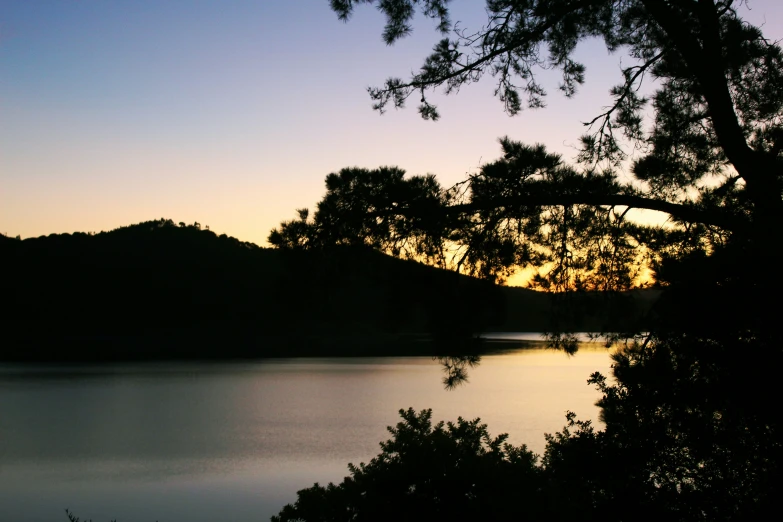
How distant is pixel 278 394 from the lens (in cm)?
1947

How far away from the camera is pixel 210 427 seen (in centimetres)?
1410

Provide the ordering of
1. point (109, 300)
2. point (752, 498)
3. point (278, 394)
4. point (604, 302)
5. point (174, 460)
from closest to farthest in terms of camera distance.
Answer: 1. point (752, 498)
2. point (604, 302)
3. point (174, 460)
4. point (278, 394)
5. point (109, 300)

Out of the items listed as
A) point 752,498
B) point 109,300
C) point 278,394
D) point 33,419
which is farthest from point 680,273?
point 109,300

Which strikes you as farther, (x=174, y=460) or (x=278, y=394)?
(x=278, y=394)

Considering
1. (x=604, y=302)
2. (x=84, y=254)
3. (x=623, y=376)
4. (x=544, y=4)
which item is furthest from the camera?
(x=84, y=254)

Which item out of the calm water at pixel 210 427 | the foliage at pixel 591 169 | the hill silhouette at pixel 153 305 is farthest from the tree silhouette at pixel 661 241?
the hill silhouette at pixel 153 305

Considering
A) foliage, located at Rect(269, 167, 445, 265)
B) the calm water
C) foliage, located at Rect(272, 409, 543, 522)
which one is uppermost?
foliage, located at Rect(269, 167, 445, 265)

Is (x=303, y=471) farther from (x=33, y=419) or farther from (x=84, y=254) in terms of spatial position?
(x=84, y=254)

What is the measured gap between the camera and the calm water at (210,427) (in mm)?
8461

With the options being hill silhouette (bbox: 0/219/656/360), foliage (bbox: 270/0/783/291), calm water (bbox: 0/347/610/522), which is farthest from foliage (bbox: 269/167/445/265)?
hill silhouette (bbox: 0/219/656/360)

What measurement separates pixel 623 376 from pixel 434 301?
5.07ft

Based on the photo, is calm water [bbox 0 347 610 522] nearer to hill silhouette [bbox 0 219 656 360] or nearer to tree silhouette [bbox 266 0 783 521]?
tree silhouette [bbox 266 0 783 521]

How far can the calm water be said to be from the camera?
8.46 metres

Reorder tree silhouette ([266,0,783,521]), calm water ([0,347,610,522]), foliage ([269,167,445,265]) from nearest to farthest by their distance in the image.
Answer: tree silhouette ([266,0,783,521])
foliage ([269,167,445,265])
calm water ([0,347,610,522])
